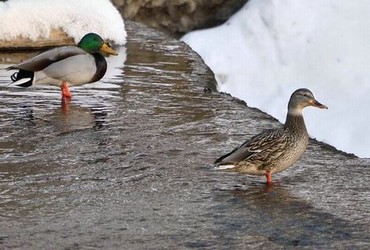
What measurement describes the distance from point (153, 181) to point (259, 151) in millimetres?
755

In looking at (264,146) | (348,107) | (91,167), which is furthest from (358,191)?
(348,107)

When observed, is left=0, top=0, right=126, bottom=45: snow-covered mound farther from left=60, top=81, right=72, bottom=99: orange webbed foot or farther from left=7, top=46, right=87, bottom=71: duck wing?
left=60, top=81, right=72, bottom=99: orange webbed foot

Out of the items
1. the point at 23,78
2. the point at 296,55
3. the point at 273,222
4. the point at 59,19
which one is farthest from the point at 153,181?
the point at 296,55

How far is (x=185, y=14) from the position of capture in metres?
16.1

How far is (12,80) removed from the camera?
10086 millimetres

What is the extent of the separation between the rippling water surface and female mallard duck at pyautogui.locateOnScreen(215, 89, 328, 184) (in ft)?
0.48

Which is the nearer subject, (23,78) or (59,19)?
(23,78)

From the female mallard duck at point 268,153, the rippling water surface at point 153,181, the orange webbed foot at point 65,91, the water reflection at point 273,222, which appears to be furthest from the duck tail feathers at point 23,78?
the water reflection at point 273,222

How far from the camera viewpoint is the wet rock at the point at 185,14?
16.0m

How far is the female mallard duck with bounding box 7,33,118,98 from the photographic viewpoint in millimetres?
9977

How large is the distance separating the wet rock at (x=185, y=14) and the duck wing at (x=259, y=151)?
30.0 feet

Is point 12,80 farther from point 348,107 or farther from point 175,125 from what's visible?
point 348,107

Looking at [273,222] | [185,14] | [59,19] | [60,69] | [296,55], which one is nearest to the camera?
[273,222]

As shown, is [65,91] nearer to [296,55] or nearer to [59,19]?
[59,19]
